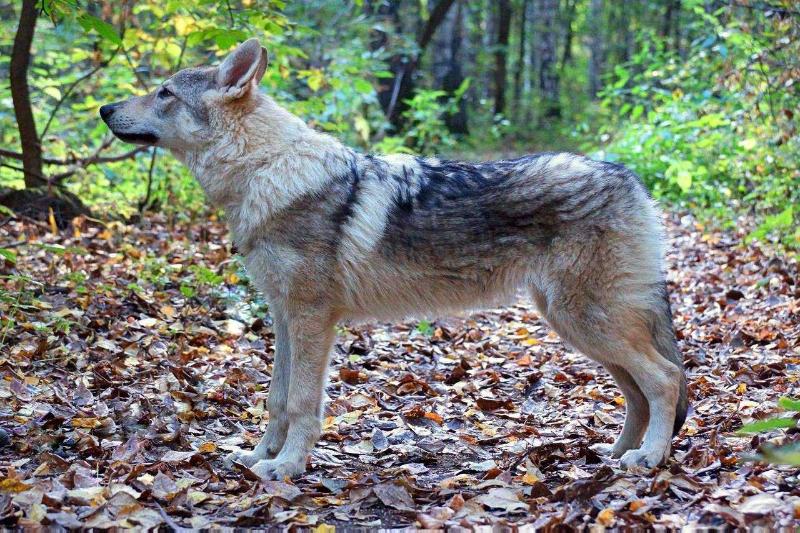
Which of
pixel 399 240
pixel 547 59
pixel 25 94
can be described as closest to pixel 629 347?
pixel 399 240

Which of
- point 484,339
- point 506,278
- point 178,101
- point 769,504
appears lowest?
point 484,339

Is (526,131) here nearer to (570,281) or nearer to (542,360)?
(542,360)

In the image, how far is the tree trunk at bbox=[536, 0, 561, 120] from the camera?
28405 millimetres

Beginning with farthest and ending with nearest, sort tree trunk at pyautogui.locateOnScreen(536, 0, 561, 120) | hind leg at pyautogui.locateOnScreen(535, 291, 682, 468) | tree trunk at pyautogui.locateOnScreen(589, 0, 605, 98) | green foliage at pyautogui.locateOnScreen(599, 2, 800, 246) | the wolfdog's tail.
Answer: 1. tree trunk at pyautogui.locateOnScreen(589, 0, 605, 98)
2. tree trunk at pyautogui.locateOnScreen(536, 0, 561, 120)
3. green foliage at pyautogui.locateOnScreen(599, 2, 800, 246)
4. the wolfdog's tail
5. hind leg at pyautogui.locateOnScreen(535, 291, 682, 468)

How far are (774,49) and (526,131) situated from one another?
60.7 ft

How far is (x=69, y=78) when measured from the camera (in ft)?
31.0

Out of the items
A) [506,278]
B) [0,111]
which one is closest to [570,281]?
[506,278]

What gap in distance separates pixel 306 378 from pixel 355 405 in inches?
48.2

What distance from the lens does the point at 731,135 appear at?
1305cm

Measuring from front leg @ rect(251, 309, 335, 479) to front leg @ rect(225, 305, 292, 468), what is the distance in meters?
0.14

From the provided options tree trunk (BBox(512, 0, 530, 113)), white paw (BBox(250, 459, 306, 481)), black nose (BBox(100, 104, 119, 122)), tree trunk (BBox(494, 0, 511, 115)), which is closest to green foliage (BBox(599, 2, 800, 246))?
white paw (BBox(250, 459, 306, 481))

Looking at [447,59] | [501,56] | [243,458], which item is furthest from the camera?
[501,56]

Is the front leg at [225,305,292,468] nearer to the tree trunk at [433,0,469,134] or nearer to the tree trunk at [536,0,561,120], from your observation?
the tree trunk at [433,0,469,134]

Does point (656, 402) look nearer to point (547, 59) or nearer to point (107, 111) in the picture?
point (107, 111)
